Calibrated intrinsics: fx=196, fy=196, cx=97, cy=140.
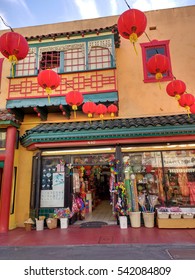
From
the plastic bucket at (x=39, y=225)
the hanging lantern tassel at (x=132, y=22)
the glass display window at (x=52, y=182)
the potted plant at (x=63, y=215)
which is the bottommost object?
the plastic bucket at (x=39, y=225)

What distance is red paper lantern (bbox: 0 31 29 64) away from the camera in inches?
196

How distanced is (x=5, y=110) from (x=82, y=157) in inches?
186

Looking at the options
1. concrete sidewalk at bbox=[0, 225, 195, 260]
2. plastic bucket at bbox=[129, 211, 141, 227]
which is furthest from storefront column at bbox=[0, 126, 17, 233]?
plastic bucket at bbox=[129, 211, 141, 227]

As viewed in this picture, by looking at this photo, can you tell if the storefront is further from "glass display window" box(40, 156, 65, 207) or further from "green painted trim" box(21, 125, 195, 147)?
"green painted trim" box(21, 125, 195, 147)

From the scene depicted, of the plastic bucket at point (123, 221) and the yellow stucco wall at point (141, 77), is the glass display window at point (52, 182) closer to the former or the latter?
the yellow stucco wall at point (141, 77)

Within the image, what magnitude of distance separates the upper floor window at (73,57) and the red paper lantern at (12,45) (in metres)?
4.90

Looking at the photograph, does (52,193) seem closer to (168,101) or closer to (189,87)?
(168,101)

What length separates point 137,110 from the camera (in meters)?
10.1

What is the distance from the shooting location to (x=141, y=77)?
1042 cm

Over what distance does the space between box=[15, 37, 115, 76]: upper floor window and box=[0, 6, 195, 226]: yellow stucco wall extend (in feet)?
4.07

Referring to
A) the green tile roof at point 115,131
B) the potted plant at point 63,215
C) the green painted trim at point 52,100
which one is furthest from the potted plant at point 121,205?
the green painted trim at point 52,100

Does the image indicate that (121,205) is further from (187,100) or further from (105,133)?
(187,100)

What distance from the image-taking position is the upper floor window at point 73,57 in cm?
984

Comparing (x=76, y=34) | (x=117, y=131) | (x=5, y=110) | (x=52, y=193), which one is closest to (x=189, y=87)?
(x=117, y=131)
